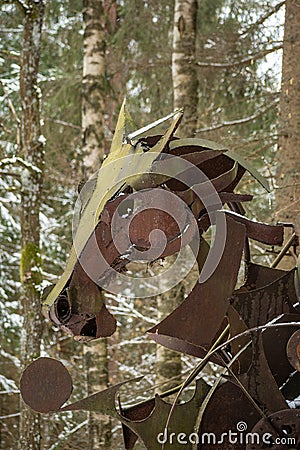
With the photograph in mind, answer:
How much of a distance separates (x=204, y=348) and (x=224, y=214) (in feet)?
1.18

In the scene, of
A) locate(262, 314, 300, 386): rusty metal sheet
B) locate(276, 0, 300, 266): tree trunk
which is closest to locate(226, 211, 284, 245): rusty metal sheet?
locate(262, 314, 300, 386): rusty metal sheet

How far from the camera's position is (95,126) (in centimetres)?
598

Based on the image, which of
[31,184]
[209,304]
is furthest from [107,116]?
[209,304]

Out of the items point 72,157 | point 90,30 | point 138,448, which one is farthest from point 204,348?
point 72,157

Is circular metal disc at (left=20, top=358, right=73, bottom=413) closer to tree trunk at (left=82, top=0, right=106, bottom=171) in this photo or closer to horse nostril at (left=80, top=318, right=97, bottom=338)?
horse nostril at (left=80, top=318, right=97, bottom=338)

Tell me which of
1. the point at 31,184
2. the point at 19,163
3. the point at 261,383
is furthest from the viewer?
the point at 31,184

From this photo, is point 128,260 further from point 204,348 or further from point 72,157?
point 72,157

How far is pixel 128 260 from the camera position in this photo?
1.98m

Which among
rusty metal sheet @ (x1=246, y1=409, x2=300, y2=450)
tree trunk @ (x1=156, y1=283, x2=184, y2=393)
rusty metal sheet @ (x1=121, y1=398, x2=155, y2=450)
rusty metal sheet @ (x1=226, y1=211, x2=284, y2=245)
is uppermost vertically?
rusty metal sheet @ (x1=226, y1=211, x2=284, y2=245)

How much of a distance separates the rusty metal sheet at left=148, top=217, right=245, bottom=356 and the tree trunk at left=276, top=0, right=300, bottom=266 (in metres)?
2.21

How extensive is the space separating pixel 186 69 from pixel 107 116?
2710 mm

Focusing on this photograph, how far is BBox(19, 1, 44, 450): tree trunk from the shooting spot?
5.26 metres

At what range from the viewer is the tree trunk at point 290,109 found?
4188 mm

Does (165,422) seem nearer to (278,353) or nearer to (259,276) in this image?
(278,353)
